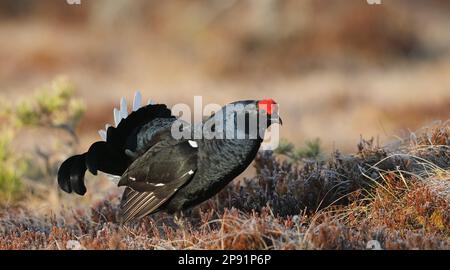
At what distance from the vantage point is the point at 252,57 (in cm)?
1658

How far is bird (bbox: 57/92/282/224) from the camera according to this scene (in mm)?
4297

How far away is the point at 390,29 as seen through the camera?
50.9 ft

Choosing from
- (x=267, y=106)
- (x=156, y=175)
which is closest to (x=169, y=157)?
(x=156, y=175)

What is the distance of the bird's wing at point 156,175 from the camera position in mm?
4430

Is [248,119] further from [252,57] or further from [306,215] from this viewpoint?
[252,57]

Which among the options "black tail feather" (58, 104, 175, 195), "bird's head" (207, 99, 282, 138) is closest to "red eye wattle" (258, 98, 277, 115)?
"bird's head" (207, 99, 282, 138)

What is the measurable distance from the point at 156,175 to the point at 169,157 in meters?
0.15

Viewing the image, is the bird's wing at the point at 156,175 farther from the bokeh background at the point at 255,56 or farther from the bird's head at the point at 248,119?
the bokeh background at the point at 255,56

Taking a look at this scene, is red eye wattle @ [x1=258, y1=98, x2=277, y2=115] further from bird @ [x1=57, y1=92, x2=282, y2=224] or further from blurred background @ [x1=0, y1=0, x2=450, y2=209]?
blurred background @ [x1=0, y1=0, x2=450, y2=209]

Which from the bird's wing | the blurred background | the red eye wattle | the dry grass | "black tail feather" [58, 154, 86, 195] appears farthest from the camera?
the blurred background

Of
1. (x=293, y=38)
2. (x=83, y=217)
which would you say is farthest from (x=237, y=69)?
(x=83, y=217)

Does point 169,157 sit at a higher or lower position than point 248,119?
lower
